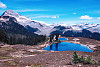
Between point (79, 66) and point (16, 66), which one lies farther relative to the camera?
point (16, 66)

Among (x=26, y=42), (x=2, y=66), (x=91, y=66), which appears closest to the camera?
(x=91, y=66)

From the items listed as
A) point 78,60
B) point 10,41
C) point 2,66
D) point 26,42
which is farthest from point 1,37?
point 78,60

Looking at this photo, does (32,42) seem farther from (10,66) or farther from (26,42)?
(10,66)

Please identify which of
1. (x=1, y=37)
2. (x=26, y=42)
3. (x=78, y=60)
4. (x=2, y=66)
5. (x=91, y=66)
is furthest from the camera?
(x=26, y=42)

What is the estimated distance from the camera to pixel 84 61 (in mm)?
39281

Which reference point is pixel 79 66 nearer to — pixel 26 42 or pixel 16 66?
pixel 16 66

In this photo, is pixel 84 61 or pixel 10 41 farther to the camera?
pixel 10 41

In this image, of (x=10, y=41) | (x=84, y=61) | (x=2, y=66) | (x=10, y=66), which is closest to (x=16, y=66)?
(x=10, y=66)

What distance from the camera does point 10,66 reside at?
36.2m

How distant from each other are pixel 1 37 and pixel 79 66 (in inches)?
4661

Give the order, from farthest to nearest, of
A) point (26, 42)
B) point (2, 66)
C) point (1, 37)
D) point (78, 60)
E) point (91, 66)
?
point (26, 42) → point (1, 37) → point (78, 60) → point (2, 66) → point (91, 66)

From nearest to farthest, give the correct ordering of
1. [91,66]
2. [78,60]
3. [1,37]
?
1. [91,66]
2. [78,60]
3. [1,37]

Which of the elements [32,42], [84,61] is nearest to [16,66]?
[84,61]

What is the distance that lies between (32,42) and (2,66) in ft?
382
